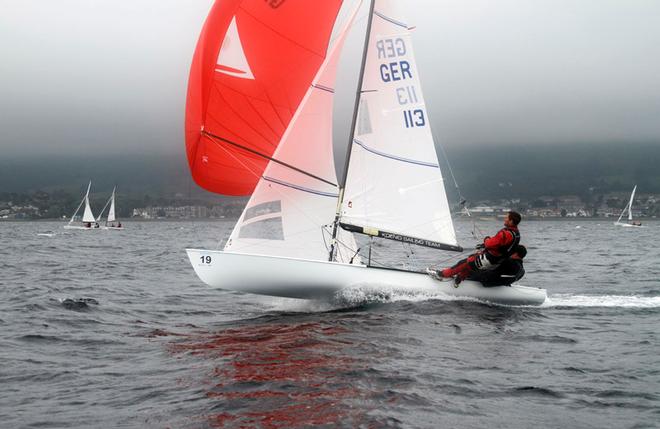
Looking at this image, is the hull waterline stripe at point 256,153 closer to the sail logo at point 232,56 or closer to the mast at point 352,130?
the mast at point 352,130

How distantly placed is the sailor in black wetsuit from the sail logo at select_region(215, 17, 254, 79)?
4.79m

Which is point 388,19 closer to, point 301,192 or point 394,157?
point 394,157

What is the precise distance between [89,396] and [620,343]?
5.95 metres

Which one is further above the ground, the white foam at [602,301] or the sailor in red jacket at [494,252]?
the sailor in red jacket at [494,252]

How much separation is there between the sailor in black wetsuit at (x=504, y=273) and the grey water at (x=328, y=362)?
41 cm

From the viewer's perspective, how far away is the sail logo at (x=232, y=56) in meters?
9.99

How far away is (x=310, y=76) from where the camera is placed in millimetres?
10648

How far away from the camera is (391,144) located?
1016cm

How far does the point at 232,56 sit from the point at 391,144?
280 centimetres

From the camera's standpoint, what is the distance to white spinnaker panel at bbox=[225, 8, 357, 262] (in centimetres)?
1001

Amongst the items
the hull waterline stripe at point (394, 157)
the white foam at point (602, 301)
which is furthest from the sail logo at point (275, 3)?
the white foam at point (602, 301)

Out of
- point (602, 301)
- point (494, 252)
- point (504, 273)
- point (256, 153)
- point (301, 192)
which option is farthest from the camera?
point (602, 301)

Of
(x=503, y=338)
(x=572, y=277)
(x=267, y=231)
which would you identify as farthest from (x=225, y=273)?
(x=572, y=277)

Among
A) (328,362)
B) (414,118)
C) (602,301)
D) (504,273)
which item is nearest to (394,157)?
(414,118)
